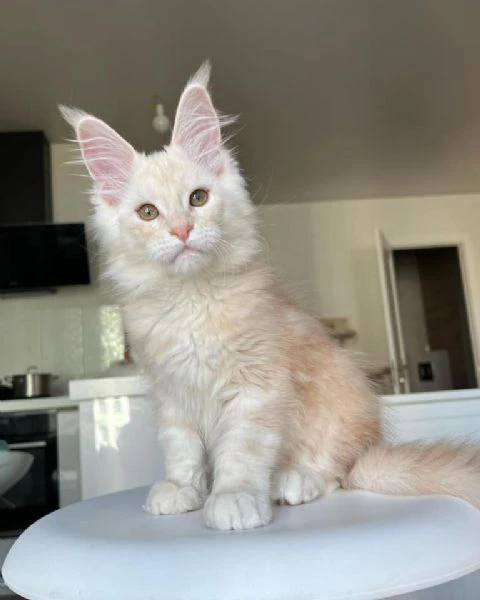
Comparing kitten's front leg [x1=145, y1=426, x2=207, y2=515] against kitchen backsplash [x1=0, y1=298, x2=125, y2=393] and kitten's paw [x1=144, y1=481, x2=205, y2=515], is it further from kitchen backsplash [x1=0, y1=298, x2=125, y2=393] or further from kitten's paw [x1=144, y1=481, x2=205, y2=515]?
kitchen backsplash [x1=0, y1=298, x2=125, y2=393]

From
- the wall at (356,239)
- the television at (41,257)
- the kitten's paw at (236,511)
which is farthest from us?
the wall at (356,239)

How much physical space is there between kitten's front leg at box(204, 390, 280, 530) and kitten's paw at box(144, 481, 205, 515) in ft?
0.14

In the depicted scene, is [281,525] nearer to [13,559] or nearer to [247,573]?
[247,573]

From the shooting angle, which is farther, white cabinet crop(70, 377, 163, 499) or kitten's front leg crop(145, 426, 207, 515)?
white cabinet crop(70, 377, 163, 499)

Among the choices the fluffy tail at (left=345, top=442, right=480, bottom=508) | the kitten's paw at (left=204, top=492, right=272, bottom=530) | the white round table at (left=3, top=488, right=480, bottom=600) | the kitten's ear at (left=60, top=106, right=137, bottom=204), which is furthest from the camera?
the kitten's ear at (left=60, top=106, right=137, bottom=204)

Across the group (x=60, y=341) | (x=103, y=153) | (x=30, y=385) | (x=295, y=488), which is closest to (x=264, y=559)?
(x=295, y=488)

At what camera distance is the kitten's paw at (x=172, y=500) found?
69cm

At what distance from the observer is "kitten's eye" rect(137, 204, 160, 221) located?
2.61ft

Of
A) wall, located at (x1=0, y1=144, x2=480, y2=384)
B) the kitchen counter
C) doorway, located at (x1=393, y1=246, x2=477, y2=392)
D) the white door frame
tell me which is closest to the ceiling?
wall, located at (x1=0, y1=144, x2=480, y2=384)

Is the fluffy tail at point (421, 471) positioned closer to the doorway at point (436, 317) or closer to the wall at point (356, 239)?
the wall at point (356, 239)

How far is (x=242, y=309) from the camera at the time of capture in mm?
788

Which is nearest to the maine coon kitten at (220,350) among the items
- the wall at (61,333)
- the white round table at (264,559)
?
the white round table at (264,559)

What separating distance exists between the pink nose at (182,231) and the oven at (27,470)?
4.24 ft

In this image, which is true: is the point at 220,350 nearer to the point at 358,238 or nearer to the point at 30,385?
the point at 30,385
